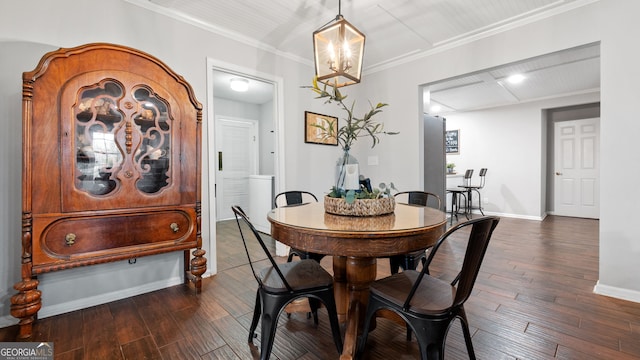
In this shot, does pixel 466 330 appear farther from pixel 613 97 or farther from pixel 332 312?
pixel 613 97

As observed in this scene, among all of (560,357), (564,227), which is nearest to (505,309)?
(560,357)

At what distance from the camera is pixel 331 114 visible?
3998 mm

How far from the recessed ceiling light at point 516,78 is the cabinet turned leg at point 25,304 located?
6.08 metres

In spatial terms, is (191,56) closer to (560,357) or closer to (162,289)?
(162,289)

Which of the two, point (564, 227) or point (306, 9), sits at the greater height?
point (306, 9)

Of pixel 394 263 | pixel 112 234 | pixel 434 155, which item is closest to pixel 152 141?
pixel 112 234

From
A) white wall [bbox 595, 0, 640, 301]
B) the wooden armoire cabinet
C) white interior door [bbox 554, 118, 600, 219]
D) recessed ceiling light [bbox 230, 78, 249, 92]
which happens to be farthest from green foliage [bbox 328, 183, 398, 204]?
white interior door [bbox 554, 118, 600, 219]

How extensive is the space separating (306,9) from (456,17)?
1.50m

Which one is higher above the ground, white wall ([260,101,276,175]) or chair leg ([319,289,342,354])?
white wall ([260,101,276,175])

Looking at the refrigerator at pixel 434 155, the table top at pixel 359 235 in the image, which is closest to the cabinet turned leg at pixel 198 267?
the table top at pixel 359 235

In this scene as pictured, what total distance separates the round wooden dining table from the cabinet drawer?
3.51ft

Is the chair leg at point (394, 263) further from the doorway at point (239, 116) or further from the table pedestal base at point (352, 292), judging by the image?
the doorway at point (239, 116)

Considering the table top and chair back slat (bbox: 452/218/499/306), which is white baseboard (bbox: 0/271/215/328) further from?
chair back slat (bbox: 452/218/499/306)

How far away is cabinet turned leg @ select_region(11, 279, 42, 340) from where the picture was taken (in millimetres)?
1670
